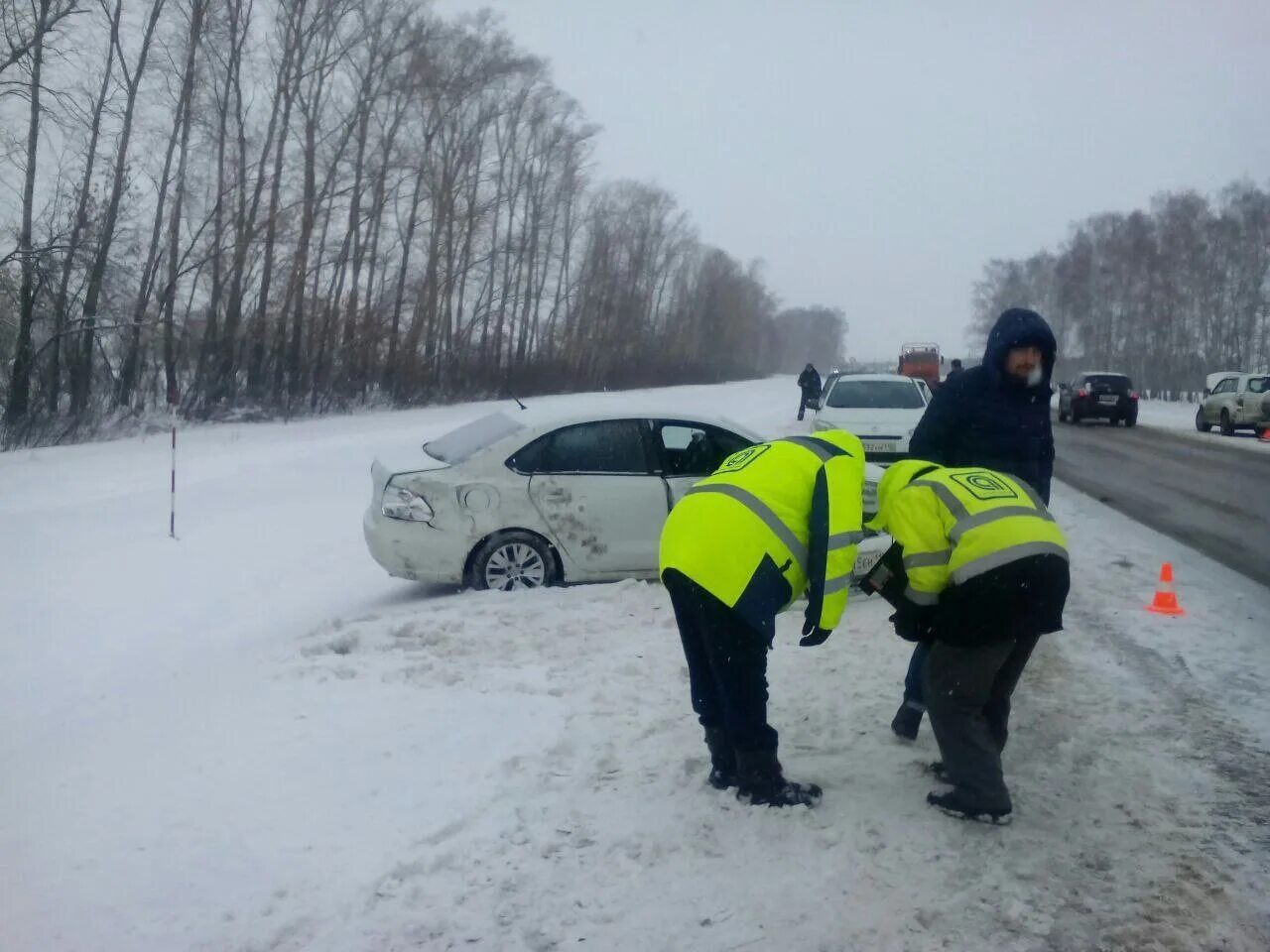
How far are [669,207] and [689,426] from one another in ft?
241

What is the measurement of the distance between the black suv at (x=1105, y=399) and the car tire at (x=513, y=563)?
30.2 metres

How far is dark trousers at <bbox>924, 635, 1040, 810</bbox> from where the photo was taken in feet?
14.2

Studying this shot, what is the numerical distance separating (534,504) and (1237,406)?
93.4 feet

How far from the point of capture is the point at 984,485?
4242mm

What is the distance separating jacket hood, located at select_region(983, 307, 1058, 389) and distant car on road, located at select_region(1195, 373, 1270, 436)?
2878 cm

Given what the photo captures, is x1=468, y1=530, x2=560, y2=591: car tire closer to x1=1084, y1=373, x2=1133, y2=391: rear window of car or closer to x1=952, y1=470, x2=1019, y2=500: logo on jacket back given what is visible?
x1=952, y1=470, x2=1019, y2=500: logo on jacket back

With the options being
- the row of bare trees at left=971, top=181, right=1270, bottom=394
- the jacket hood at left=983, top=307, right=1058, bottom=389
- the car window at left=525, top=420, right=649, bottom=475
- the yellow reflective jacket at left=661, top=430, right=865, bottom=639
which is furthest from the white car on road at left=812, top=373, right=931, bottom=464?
the row of bare trees at left=971, top=181, right=1270, bottom=394

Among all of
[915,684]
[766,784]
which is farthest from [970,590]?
[915,684]

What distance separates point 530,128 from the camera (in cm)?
5162

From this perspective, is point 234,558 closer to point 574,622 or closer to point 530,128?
point 574,622

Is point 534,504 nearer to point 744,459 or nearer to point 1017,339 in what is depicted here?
point 744,459

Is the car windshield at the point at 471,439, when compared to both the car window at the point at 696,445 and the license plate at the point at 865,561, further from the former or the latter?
the license plate at the point at 865,561

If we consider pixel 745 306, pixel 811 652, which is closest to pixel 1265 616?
pixel 811 652

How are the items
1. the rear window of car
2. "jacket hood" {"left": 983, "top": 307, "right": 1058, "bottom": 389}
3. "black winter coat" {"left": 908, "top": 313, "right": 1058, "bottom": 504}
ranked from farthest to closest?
the rear window of car, "black winter coat" {"left": 908, "top": 313, "right": 1058, "bottom": 504}, "jacket hood" {"left": 983, "top": 307, "right": 1058, "bottom": 389}
